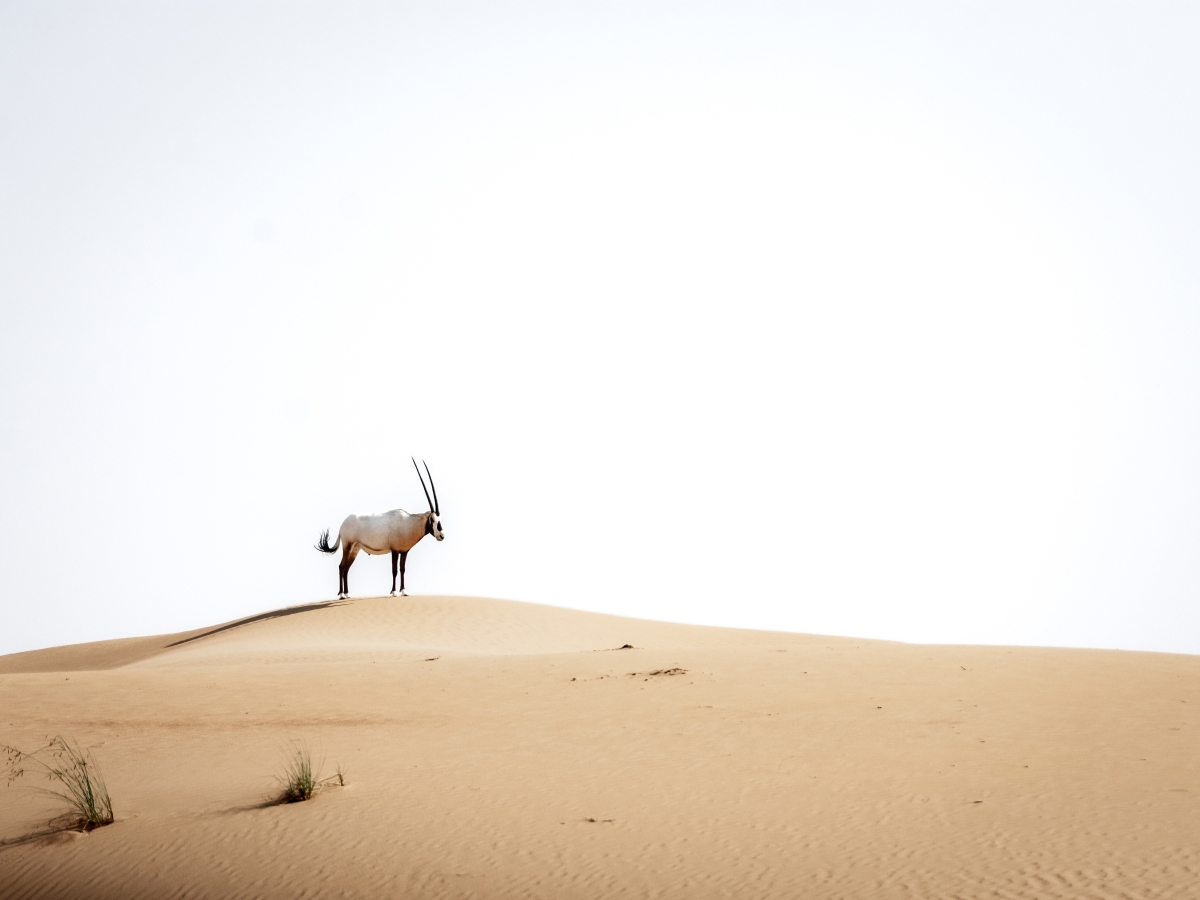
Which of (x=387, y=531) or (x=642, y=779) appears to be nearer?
(x=642, y=779)

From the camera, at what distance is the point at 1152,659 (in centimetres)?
1286

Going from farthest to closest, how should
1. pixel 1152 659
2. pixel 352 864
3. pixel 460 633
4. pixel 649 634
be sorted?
pixel 649 634
pixel 460 633
pixel 1152 659
pixel 352 864

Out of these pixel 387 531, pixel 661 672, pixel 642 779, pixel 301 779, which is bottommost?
pixel 642 779

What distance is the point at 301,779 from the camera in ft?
23.7

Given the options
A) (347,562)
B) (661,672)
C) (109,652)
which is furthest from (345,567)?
(661,672)

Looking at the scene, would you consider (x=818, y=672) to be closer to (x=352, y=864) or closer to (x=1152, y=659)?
(x=1152, y=659)

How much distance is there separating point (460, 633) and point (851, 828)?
14.7 m

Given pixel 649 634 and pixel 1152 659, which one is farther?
pixel 649 634

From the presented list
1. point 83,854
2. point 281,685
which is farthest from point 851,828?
point 281,685

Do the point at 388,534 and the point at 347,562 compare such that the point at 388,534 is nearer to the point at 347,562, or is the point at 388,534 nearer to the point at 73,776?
the point at 347,562

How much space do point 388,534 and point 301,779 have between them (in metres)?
16.7

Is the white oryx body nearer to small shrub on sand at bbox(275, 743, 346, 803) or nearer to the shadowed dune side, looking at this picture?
the shadowed dune side

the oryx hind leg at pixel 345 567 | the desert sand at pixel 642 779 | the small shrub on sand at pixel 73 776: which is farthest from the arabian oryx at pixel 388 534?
the small shrub on sand at pixel 73 776

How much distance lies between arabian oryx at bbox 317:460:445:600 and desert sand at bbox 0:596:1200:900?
9754 millimetres
